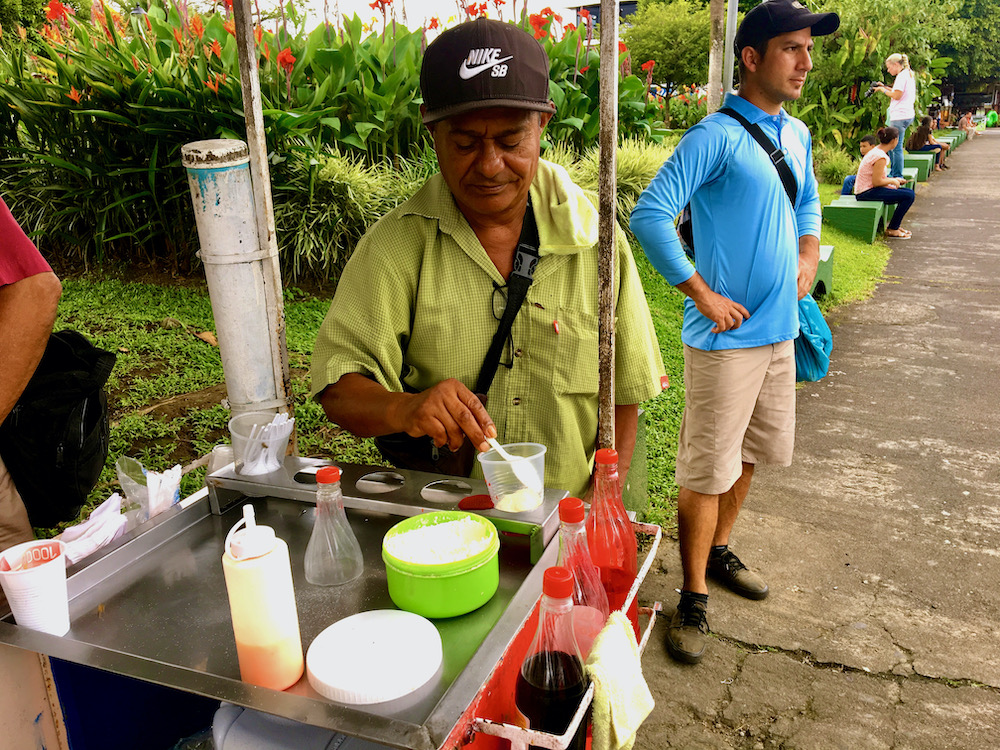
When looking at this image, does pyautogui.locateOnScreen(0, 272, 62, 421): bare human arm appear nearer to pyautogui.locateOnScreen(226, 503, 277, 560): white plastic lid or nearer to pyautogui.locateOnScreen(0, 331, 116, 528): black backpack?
pyautogui.locateOnScreen(0, 331, 116, 528): black backpack

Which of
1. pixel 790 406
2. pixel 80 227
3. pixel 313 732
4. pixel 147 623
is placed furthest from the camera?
pixel 80 227

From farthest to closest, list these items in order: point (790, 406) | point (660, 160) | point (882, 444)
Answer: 1. point (660, 160)
2. point (882, 444)
3. point (790, 406)

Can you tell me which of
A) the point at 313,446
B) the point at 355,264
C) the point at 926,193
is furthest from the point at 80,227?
the point at 926,193

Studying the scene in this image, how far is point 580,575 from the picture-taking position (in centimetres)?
153

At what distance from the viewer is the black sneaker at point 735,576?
3.32 m

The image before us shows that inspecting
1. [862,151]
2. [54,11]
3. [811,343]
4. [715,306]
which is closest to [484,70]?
[715,306]

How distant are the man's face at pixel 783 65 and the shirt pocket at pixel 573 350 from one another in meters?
1.42

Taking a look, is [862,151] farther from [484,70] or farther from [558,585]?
[558,585]

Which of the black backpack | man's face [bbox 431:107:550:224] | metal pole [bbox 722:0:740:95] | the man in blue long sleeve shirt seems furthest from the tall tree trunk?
the black backpack

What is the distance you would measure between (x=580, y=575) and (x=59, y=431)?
1534 mm

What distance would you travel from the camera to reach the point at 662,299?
286 inches

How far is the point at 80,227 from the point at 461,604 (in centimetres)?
682

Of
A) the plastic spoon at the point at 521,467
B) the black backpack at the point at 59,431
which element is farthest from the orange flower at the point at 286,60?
the plastic spoon at the point at 521,467

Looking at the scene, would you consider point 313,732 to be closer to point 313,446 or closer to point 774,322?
point 774,322
